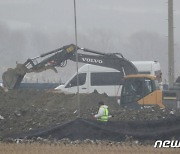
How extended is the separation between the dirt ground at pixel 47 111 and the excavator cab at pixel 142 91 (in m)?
0.96

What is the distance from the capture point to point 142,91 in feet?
92.0

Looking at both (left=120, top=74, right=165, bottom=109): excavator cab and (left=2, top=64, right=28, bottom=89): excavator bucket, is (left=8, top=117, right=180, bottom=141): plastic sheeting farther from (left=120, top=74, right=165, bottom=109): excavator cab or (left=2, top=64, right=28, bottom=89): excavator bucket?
(left=2, top=64, right=28, bottom=89): excavator bucket

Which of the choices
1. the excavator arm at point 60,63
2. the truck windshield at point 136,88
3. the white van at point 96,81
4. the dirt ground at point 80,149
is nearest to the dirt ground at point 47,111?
the excavator arm at point 60,63

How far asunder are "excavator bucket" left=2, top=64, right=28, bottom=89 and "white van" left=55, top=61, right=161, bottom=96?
9.28 ft

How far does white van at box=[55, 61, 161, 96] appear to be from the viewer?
32969 mm

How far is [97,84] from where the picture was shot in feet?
111

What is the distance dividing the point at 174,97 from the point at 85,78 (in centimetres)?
703

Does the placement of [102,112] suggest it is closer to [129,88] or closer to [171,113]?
[171,113]

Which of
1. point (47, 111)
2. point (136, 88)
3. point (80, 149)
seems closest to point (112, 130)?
point (80, 149)

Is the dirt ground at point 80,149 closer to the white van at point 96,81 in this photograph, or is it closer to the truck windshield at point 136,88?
the truck windshield at point 136,88

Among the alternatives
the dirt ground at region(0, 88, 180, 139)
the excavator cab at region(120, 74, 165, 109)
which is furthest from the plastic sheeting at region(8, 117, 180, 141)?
the excavator cab at region(120, 74, 165, 109)

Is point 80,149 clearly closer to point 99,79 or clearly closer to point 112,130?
point 112,130

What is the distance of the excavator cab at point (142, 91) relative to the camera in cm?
2794

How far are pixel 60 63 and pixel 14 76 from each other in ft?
8.56
